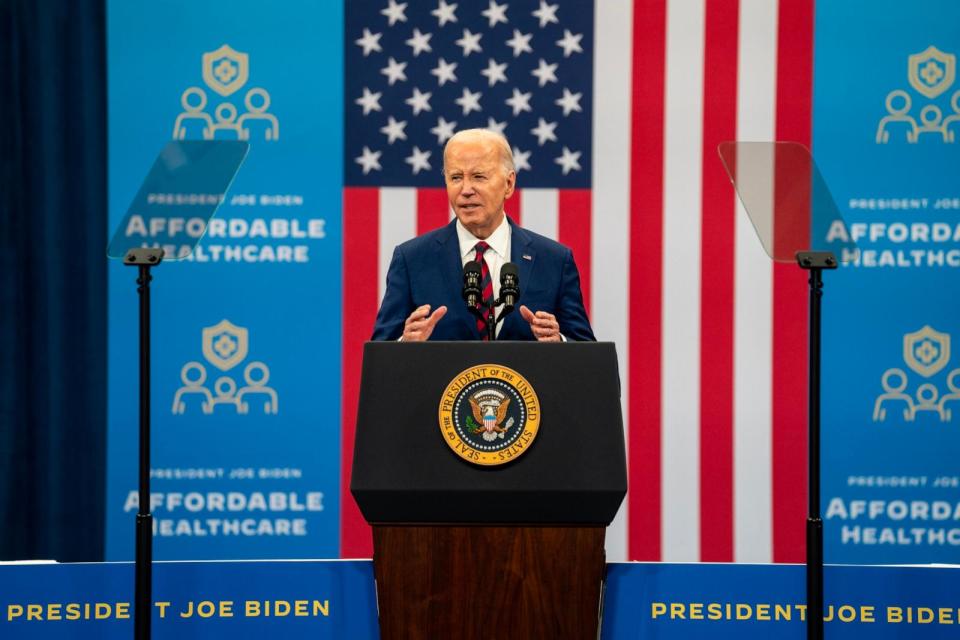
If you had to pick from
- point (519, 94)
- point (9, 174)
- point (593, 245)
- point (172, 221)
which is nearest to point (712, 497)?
point (593, 245)

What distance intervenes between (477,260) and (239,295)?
5.11 feet

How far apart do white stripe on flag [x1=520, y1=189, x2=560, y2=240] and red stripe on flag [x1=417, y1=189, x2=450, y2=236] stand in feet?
0.99

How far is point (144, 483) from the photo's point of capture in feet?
7.55

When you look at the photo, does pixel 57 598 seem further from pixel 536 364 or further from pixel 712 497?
pixel 712 497

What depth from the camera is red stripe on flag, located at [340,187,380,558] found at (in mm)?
3863

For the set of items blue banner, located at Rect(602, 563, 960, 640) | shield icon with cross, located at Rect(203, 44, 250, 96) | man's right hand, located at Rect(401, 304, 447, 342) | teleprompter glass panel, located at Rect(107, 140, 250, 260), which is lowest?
blue banner, located at Rect(602, 563, 960, 640)

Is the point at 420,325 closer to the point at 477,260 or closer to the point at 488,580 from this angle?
the point at 477,260

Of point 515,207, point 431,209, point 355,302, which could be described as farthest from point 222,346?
point 515,207

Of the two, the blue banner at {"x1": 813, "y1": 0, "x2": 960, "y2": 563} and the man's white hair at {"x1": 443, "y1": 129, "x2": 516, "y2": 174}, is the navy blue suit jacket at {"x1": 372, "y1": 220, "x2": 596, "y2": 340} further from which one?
the blue banner at {"x1": 813, "y1": 0, "x2": 960, "y2": 563}

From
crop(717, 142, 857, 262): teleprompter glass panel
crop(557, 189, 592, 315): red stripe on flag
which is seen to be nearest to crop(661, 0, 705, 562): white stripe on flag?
crop(557, 189, 592, 315): red stripe on flag

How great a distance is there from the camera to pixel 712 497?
392cm

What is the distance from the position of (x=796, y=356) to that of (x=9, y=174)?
10.2ft

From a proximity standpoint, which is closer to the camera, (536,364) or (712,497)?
(536,364)

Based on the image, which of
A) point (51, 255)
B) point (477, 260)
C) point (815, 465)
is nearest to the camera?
point (815, 465)
